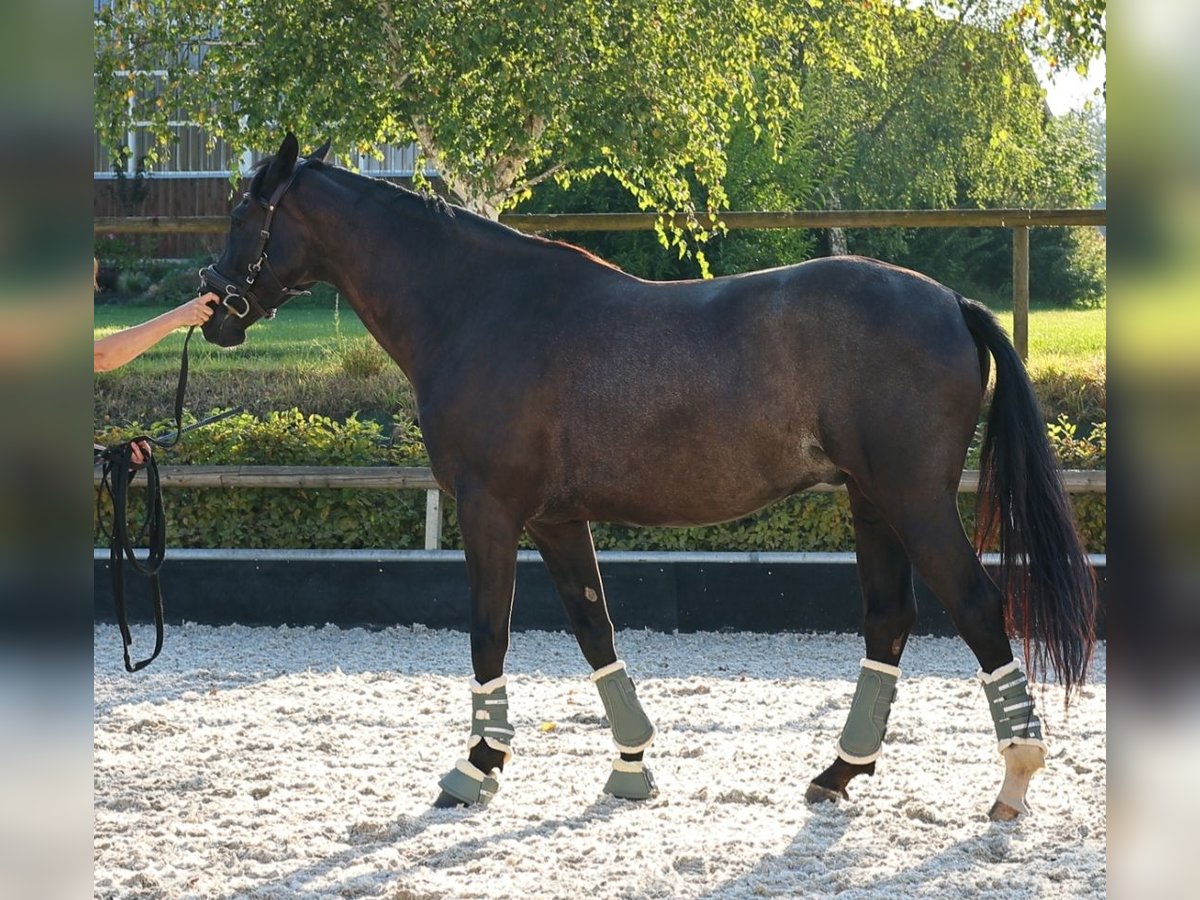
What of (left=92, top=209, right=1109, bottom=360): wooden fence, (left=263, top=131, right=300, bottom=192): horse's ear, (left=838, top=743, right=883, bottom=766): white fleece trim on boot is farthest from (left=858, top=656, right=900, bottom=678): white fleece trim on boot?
(left=92, top=209, right=1109, bottom=360): wooden fence

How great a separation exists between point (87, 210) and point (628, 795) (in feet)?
10.7

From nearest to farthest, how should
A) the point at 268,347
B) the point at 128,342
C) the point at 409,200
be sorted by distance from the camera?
the point at 128,342
the point at 409,200
the point at 268,347

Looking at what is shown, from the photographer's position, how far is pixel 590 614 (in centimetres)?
402

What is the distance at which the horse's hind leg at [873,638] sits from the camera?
12.5 feet

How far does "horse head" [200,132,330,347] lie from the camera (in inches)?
158

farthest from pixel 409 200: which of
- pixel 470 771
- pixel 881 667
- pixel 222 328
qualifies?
pixel 881 667

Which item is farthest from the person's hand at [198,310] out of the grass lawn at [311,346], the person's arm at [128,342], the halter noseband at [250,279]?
the grass lawn at [311,346]

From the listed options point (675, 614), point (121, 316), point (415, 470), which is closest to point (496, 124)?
point (415, 470)

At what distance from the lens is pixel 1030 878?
10.3 ft

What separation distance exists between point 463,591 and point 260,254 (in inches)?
101

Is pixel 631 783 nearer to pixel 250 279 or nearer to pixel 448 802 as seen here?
pixel 448 802

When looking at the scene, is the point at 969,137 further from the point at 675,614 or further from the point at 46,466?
the point at 46,466

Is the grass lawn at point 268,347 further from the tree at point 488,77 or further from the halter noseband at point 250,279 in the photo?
the halter noseband at point 250,279

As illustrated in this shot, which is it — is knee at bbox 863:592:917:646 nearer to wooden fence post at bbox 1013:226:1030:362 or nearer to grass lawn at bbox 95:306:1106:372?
wooden fence post at bbox 1013:226:1030:362
